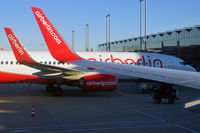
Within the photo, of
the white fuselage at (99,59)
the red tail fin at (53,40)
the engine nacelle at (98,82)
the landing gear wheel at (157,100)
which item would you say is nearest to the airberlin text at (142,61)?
Result: the white fuselage at (99,59)

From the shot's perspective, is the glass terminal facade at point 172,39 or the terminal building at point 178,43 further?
the glass terminal facade at point 172,39

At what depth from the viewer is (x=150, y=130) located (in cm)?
855

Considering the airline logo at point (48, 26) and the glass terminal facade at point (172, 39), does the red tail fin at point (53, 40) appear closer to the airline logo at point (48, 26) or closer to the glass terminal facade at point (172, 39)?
the airline logo at point (48, 26)

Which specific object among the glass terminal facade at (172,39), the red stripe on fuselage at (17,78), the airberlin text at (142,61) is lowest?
the red stripe on fuselage at (17,78)

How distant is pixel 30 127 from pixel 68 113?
2.84 m

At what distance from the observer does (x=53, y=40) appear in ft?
37.0

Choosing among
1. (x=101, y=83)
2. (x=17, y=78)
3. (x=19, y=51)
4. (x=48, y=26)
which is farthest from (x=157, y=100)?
(x=17, y=78)

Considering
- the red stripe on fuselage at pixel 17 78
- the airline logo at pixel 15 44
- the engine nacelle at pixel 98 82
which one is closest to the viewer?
the airline logo at pixel 15 44

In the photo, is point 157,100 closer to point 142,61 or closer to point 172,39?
point 142,61

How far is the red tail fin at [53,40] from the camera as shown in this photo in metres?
11.1

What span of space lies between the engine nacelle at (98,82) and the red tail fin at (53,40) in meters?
4.83

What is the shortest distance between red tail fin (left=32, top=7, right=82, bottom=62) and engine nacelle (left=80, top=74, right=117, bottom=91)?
15.8 ft

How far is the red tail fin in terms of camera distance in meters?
11.1

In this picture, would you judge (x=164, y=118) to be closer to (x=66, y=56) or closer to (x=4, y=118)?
(x=66, y=56)
